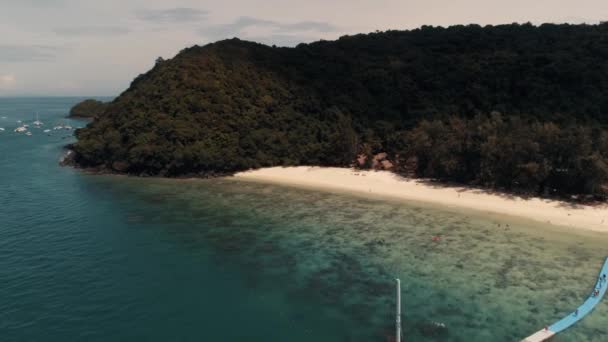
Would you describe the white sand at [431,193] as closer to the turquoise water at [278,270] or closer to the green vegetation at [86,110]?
the turquoise water at [278,270]

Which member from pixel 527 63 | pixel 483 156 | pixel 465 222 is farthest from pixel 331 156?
pixel 527 63

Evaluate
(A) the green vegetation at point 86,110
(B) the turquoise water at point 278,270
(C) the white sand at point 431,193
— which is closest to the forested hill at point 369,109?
(C) the white sand at point 431,193

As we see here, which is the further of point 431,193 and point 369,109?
point 369,109

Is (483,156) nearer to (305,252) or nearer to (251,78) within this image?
(305,252)

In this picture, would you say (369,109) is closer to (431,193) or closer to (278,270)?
(431,193)

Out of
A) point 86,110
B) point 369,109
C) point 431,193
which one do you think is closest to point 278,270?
point 431,193

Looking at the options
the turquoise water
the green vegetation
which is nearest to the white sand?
the turquoise water
